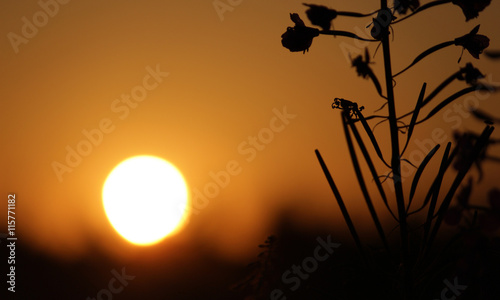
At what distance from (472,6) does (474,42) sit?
16 cm

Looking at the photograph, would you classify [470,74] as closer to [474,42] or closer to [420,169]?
[474,42]

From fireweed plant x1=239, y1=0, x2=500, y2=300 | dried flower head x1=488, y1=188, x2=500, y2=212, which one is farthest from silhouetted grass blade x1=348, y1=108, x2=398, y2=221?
dried flower head x1=488, y1=188, x2=500, y2=212

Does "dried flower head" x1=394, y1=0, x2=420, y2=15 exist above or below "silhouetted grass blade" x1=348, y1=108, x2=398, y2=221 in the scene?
above

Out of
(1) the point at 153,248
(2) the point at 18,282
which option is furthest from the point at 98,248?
(2) the point at 18,282

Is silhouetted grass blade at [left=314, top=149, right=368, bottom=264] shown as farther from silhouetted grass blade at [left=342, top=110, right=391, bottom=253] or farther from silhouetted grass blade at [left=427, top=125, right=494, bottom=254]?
silhouetted grass blade at [left=427, top=125, right=494, bottom=254]

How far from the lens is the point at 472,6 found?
1.40 m

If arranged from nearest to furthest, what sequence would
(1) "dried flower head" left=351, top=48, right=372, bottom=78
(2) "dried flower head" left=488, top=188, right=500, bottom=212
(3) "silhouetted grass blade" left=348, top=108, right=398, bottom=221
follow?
(2) "dried flower head" left=488, top=188, right=500, bottom=212 < (3) "silhouetted grass blade" left=348, top=108, right=398, bottom=221 < (1) "dried flower head" left=351, top=48, right=372, bottom=78

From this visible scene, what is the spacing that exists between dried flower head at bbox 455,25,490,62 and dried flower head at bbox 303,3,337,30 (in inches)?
15.0

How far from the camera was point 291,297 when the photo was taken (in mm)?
1799

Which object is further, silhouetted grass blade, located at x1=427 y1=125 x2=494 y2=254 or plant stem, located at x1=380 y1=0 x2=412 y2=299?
plant stem, located at x1=380 y1=0 x2=412 y2=299

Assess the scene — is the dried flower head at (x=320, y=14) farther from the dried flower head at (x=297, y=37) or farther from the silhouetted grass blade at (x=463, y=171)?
the silhouetted grass blade at (x=463, y=171)

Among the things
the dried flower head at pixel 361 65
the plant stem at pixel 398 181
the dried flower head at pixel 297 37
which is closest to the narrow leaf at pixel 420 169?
the plant stem at pixel 398 181

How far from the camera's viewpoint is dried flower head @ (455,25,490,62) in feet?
5.00

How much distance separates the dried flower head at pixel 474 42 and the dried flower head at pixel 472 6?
0.14 meters
